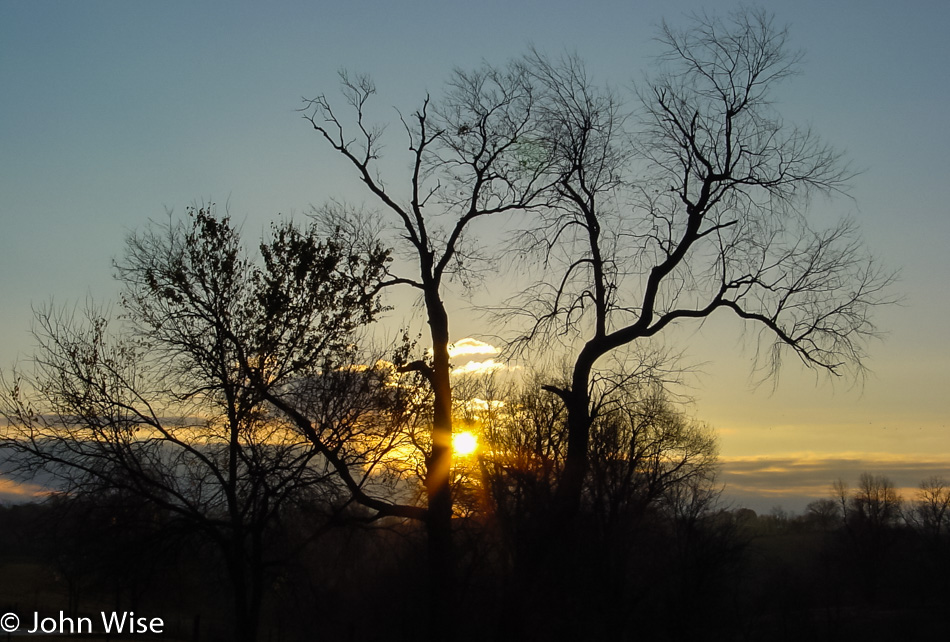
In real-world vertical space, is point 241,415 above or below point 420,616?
above

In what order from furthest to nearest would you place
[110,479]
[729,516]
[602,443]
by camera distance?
[729,516] < [602,443] < [110,479]

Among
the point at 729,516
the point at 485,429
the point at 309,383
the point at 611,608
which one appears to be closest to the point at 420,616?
the point at 611,608

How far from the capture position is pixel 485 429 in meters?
30.3

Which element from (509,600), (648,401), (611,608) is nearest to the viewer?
(509,600)

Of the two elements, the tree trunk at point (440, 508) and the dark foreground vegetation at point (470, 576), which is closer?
the dark foreground vegetation at point (470, 576)

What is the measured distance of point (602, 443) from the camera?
25453 mm

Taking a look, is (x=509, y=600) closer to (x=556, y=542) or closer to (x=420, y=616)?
(x=556, y=542)

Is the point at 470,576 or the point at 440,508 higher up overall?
the point at 440,508

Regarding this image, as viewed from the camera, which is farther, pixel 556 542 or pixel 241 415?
pixel 556 542

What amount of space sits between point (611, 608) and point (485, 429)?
42.4 feet

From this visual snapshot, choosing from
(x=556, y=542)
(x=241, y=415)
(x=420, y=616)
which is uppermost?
(x=241, y=415)

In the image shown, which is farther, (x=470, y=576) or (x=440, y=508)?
(x=470, y=576)

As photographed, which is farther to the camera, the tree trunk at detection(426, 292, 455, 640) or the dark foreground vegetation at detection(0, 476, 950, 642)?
the tree trunk at detection(426, 292, 455, 640)

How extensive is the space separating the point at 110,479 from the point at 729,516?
2736 centimetres
